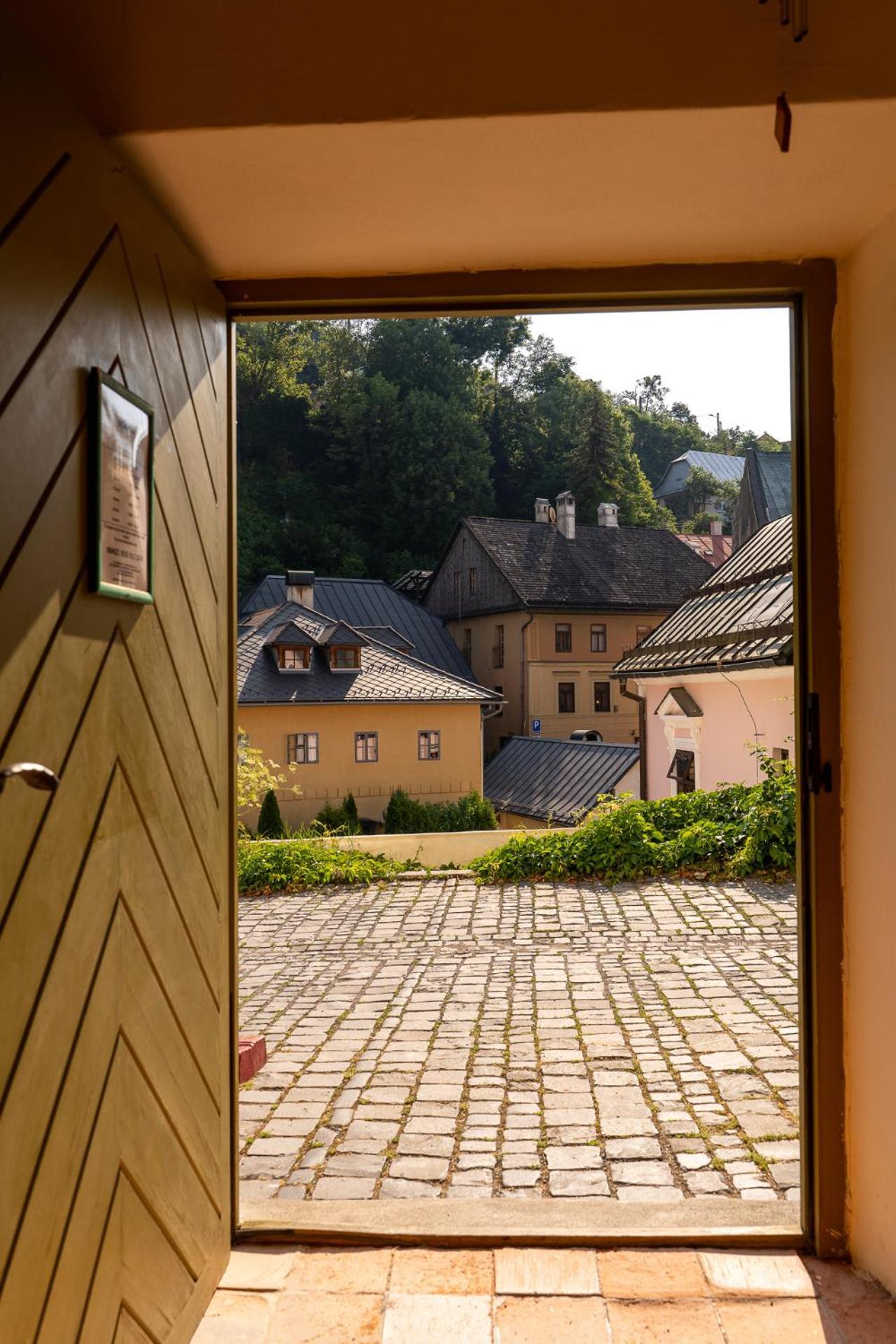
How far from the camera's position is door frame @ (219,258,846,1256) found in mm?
2160

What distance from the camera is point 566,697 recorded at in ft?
96.1

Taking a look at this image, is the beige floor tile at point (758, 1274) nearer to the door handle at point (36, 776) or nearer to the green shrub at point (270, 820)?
the door handle at point (36, 776)

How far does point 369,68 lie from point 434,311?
0.73m

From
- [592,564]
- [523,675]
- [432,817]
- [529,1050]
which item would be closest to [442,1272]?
[529,1050]

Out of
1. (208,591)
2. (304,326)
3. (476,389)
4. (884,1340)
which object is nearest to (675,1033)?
(884,1340)

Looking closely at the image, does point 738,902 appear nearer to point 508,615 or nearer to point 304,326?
point 508,615

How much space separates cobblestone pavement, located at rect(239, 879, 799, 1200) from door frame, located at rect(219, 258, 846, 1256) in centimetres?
59

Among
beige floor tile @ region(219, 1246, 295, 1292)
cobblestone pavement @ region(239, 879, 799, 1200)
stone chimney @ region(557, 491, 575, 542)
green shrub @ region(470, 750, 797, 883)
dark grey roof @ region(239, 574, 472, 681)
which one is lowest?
cobblestone pavement @ region(239, 879, 799, 1200)

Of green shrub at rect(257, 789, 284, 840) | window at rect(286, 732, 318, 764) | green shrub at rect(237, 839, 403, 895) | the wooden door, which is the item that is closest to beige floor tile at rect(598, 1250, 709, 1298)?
the wooden door

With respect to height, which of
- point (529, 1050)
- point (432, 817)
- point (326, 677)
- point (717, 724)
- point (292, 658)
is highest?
point (292, 658)

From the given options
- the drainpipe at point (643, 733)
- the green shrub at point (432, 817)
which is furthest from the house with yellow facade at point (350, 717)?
the drainpipe at point (643, 733)

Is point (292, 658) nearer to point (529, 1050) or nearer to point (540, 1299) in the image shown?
point (529, 1050)

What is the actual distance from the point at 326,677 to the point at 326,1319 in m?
19.9

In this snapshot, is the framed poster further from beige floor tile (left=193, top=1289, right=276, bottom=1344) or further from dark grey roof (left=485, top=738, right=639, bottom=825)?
dark grey roof (left=485, top=738, right=639, bottom=825)
